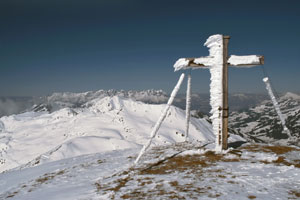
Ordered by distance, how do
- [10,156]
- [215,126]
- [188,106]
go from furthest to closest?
1. [10,156]
2. [188,106]
3. [215,126]

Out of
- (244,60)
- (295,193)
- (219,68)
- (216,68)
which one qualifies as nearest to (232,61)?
(244,60)

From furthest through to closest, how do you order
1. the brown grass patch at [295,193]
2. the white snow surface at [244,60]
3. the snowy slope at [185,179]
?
the white snow surface at [244,60], the snowy slope at [185,179], the brown grass patch at [295,193]

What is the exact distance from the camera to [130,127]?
595ft

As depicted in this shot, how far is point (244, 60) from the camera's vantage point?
13.1 metres

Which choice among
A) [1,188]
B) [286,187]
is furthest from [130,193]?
[1,188]

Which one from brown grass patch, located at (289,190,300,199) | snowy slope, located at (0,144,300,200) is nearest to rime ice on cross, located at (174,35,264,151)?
snowy slope, located at (0,144,300,200)

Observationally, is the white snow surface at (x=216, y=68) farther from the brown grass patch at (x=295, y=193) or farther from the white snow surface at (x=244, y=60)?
the brown grass patch at (x=295, y=193)

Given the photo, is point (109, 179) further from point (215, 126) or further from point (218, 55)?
point (218, 55)

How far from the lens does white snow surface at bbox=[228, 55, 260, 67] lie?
1293cm

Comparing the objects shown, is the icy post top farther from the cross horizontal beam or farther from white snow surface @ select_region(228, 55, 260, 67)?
white snow surface @ select_region(228, 55, 260, 67)

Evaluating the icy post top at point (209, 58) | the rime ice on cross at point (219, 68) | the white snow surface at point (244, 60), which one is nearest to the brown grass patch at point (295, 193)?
the rime ice on cross at point (219, 68)

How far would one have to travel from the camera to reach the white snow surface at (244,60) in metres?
12.9

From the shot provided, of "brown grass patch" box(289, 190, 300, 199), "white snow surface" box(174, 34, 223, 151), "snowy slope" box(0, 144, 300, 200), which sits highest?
"white snow surface" box(174, 34, 223, 151)

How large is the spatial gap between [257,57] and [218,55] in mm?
2158
